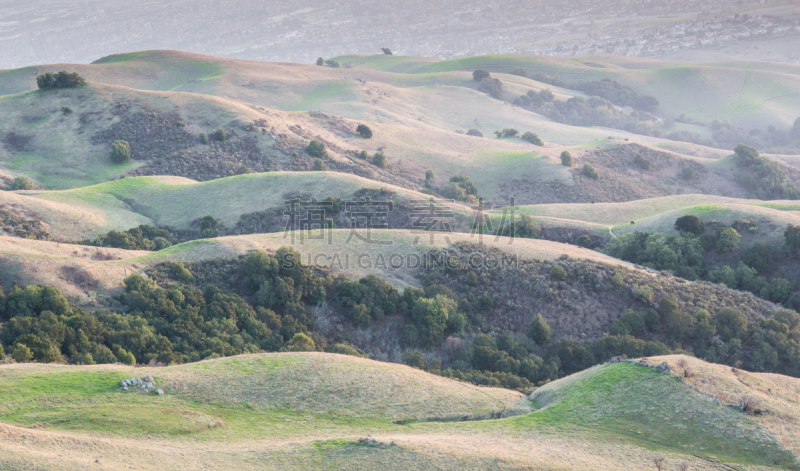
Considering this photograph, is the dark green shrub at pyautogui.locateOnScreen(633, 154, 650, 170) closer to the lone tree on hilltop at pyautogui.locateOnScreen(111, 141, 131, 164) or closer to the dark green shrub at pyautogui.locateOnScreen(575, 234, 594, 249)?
the dark green shrub at pyautogui.locateOnScreen(575, 234, 594, 249)

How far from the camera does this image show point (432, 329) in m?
30.1

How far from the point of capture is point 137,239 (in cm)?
3938

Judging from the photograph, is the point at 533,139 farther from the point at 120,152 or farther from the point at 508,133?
the point at 120,152

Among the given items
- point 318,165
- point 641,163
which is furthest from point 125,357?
point 641,163

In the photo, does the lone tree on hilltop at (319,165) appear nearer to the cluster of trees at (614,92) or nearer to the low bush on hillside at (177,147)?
the low bush on hillside at (177,147)

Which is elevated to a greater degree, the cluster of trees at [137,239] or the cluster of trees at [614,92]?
the cluster of trees at [614,92]

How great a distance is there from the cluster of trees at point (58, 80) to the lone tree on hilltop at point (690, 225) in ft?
233

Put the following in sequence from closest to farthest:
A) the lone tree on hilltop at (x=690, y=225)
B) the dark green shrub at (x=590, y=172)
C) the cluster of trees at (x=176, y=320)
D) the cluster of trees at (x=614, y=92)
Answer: the cluster of trees at (x=176, y=320) < the lone tree on hilltop at (x=690, y=225) < the dark green shrub at (x=590, y=172) < the cluster of trees at (x=614, y=92)

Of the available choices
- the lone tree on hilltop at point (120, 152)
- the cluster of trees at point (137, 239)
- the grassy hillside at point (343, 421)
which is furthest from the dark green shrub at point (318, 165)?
the grassy hillside at point (343, 421)

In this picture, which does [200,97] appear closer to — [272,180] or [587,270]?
[272,180]

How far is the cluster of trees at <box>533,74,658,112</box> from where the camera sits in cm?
13088

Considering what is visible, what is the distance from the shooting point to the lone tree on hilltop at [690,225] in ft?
138

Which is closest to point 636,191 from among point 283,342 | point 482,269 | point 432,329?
point 482,269

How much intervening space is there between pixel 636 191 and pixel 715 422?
6050 centimetres
